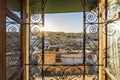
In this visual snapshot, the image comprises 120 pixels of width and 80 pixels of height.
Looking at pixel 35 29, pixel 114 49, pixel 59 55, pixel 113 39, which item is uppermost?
pixel 35 29

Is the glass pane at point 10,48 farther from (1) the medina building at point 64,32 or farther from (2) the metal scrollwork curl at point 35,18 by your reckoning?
(2) the metal scrollwork curl at point 35,18

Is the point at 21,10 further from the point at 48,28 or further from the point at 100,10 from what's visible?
the point at 100,10

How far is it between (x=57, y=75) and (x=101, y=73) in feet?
1.79

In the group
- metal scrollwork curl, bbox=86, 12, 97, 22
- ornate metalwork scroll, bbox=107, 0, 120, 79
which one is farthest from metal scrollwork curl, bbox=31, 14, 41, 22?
ornate metalwork scroll, bbox=107, 0, 120, 79

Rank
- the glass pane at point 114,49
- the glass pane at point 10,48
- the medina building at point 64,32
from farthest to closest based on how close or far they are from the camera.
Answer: the medina building at point 64,32 < the glass pane at point 114,49 < the glass pane at point 10,48

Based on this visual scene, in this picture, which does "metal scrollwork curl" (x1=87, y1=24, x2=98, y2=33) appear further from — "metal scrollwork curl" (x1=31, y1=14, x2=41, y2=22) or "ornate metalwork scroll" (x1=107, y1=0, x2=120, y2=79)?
"metal scrollwork curl" (x1=31, y1=14, x2=41, y2=22)

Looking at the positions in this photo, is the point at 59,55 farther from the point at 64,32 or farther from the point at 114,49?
the point at 114,49

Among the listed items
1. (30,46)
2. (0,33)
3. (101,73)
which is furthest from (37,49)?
(0,33)

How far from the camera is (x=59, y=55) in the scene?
2352 millimetres

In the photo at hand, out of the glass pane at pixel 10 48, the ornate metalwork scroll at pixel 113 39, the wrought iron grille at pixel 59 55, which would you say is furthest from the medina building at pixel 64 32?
the glass pane at pixel 10 48

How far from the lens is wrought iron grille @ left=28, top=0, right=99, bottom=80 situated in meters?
2.35

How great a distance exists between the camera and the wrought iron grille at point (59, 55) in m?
2.35

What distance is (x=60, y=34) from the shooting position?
2363mm

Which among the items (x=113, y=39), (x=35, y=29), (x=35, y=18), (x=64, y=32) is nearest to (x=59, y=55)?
(x=64, y=32)
